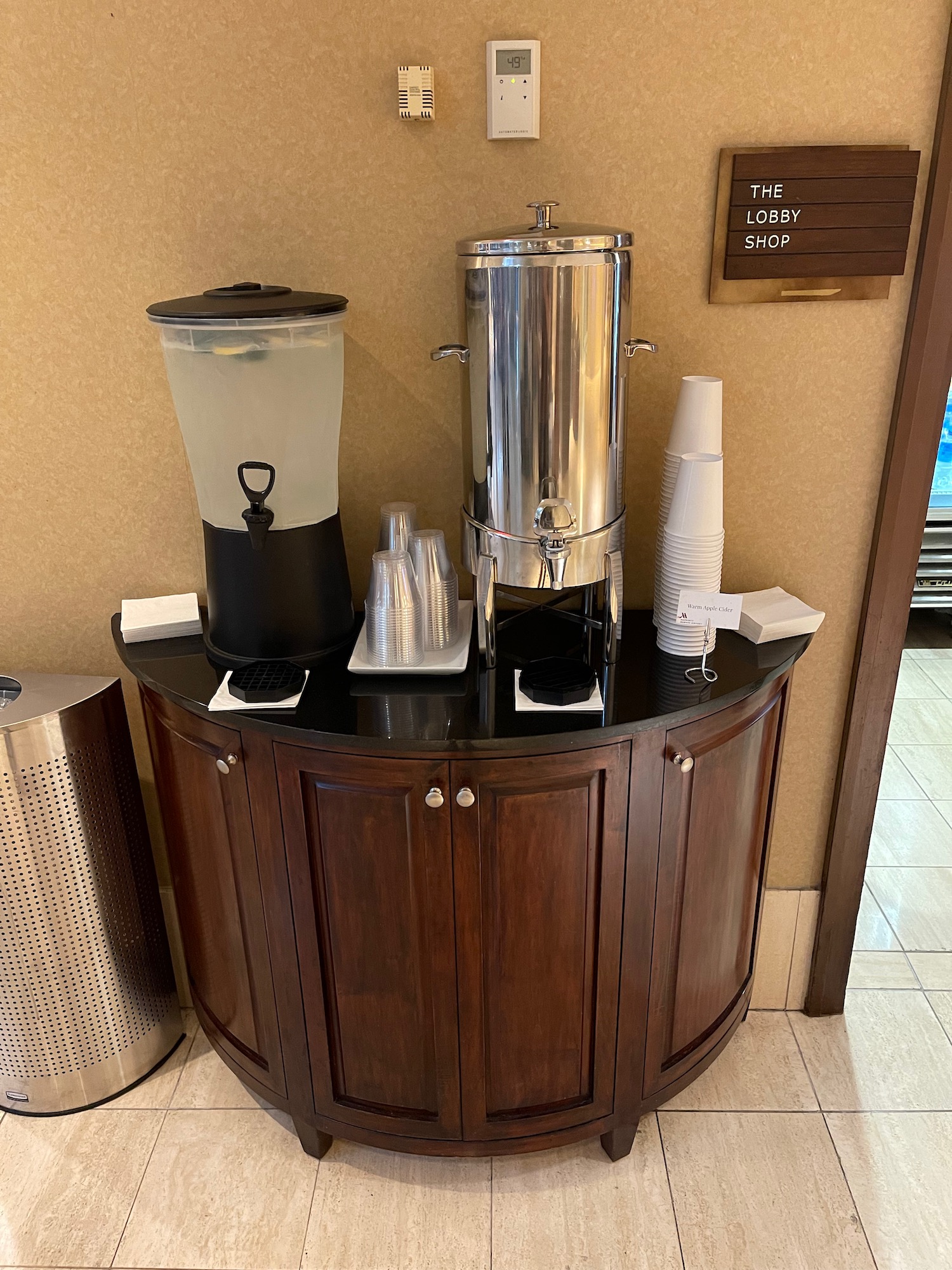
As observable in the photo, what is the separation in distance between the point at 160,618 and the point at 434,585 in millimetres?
549

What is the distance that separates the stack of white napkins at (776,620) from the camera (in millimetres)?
1686

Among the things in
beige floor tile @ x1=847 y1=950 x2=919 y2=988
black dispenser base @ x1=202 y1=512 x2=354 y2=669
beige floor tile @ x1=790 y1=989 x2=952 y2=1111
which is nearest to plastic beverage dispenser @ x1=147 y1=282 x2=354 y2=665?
black dispenser base @ x1=202 y1=512 x2=354 y2=669

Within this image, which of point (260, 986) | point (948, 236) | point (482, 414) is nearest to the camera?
point (482, 414)

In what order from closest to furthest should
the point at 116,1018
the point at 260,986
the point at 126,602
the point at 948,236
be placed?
the point at 948,236 → the point at 260,986 → the point at 126,602 → the point at 116,1018

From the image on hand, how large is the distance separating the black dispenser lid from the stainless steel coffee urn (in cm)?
20

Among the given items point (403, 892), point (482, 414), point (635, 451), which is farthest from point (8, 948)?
point (635, 451)

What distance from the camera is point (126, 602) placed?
183 cm

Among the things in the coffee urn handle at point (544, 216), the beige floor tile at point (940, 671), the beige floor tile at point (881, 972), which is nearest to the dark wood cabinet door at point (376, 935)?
the coffee urn handle at point (544, 216)

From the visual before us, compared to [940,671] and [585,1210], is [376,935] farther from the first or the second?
[940,671]

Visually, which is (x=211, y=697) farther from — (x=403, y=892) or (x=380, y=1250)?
(x=380, y=1250)

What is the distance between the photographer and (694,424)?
5.29 ft

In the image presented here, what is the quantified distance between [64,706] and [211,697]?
40 cm

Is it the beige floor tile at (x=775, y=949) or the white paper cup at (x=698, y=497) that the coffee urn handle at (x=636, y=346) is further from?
the beige floor tile at (x=775, y=949)

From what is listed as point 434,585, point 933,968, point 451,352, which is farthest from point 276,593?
point 933,968
